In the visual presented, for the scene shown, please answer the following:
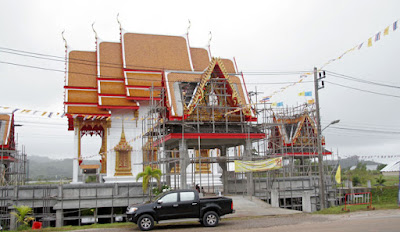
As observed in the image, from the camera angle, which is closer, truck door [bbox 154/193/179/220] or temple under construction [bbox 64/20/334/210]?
truck door [bbox 154/193/179/220]

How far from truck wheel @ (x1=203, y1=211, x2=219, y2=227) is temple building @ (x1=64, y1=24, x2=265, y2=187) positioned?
760cm

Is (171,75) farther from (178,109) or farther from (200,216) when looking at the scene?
(200,216)

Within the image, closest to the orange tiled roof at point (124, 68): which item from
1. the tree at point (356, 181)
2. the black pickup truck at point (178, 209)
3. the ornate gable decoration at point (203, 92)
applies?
the ornate gable decoration at point (203, 92)

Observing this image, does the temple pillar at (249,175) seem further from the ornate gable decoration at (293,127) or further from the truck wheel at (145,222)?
the ornate gable decoration at (293,127)

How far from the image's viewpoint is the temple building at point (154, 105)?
2438 centimetres

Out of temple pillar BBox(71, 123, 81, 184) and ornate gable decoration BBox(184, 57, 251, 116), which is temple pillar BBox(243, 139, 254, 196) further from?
temple pillar BBox(71, 123, 81, 184)

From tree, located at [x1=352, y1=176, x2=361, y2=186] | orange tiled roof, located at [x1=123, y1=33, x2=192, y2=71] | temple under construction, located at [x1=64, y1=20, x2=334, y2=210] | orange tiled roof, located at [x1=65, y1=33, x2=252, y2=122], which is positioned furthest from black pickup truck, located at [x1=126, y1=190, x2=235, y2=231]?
tree, located at [x1=352, y1=176, x2=361, y2=186]

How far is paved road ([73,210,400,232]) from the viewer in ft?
43.4

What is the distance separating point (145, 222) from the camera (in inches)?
593

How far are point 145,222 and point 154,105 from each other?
15.2m

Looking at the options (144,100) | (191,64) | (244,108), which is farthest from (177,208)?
(191,64)

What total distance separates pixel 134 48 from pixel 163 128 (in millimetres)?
17581

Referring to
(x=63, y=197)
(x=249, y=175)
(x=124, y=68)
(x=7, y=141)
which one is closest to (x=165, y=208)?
(x=63, y=197)

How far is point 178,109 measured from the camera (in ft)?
78.1
